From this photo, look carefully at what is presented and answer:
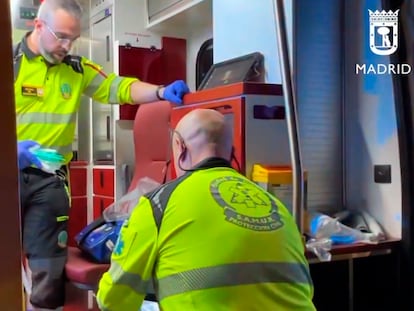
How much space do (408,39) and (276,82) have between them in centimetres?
66

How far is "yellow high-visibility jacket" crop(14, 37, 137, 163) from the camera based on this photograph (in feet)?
8.06

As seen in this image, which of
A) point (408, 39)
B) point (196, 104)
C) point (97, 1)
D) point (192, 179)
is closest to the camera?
point (192, 179)

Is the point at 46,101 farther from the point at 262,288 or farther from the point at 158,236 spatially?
the point at 262,288

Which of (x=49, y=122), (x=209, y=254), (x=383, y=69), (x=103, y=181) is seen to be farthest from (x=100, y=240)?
(x=103, y=181)

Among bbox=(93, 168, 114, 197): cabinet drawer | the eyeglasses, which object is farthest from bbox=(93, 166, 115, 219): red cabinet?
the eyeglasses

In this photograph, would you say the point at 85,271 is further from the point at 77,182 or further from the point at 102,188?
the point at 77,182

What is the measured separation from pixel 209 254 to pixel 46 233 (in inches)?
50.0

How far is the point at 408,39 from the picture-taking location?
2.44 m

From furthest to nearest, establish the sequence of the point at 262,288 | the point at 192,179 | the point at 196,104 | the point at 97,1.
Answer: the point at 97,1
the point at 196,104
the point at 192,179
the point at 262,288

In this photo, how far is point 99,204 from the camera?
4.98 meters

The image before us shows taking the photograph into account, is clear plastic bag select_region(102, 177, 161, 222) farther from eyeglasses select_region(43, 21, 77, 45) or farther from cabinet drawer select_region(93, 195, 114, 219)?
cabinet drawer select_region(93, 195, 114, 219)

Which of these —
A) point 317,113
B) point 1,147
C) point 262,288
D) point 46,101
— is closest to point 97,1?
point 46,101

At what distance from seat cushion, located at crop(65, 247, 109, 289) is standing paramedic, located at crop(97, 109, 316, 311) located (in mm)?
914

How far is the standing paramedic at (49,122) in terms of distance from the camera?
2.39m
